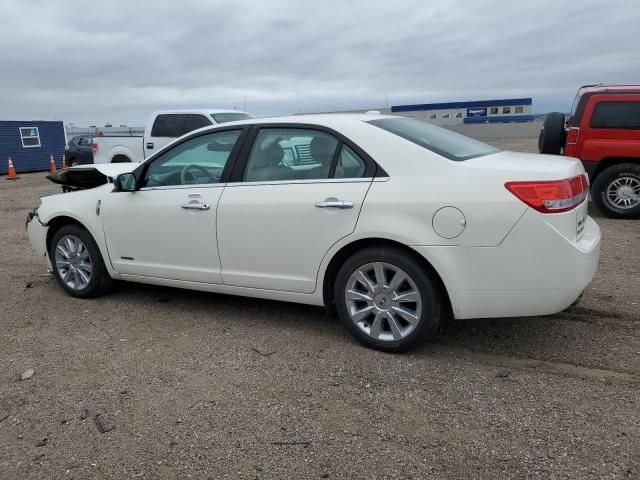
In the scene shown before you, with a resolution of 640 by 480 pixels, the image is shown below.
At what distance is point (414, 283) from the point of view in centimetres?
349

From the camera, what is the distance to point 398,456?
2.63 metres

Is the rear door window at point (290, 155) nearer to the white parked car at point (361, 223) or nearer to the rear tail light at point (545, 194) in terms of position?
the white parked car at point (361, 223)

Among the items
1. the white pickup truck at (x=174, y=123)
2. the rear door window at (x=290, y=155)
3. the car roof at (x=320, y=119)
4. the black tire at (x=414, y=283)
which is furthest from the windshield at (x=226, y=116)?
the black tire at (x=414, y=283)

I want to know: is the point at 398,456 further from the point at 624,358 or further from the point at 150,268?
the point at 150,268

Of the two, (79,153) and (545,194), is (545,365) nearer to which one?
(545,194)

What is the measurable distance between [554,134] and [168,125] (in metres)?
7.45

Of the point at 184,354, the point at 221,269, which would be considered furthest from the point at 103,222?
the point at 184,354

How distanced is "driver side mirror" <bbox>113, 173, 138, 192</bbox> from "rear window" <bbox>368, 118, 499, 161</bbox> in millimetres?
2086

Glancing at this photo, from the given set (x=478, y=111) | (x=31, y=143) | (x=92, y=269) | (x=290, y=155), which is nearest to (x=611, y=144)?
(x=290, y=155)

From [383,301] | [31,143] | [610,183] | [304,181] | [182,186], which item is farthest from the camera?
[31,143]

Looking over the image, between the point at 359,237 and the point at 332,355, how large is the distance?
0.85 m

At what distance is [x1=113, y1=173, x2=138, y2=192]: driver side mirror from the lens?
15.1ft

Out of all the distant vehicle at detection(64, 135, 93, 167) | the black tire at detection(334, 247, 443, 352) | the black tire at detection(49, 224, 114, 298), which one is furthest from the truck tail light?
the distant vehicle at detection(64, 135, 93, 167)

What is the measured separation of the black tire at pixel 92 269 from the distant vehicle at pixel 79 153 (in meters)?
16.7
